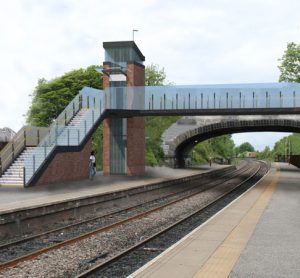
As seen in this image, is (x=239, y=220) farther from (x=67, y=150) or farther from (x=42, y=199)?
(x=67, y=150)

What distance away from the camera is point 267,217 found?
1598cm

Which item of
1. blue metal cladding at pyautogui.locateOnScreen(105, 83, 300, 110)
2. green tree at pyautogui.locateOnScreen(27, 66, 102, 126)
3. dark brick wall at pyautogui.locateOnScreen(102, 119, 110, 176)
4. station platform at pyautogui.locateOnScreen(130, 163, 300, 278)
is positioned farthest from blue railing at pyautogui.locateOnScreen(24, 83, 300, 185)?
green tree at pyautogui.locateOnScreen(27, 66, 102, 126)

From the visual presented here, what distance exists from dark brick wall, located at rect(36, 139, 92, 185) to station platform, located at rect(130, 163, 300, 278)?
11632 millimetres

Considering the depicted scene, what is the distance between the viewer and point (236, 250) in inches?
408

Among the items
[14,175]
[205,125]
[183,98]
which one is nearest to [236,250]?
[14,175]

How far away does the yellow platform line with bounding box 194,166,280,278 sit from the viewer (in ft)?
27.8

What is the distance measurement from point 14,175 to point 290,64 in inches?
1541

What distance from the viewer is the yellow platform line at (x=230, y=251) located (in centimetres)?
846

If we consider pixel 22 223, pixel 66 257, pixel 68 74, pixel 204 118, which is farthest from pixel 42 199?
pixel 68 74

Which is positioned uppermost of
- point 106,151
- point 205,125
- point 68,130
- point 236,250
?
point 205,125

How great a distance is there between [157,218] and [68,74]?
1921 inches

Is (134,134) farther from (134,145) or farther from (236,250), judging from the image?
(236,250)

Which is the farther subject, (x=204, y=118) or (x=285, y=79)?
(x=285, y=79)

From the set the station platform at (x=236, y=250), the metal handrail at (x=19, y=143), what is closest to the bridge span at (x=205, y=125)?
the metal handrail at (x=19, y=143)
